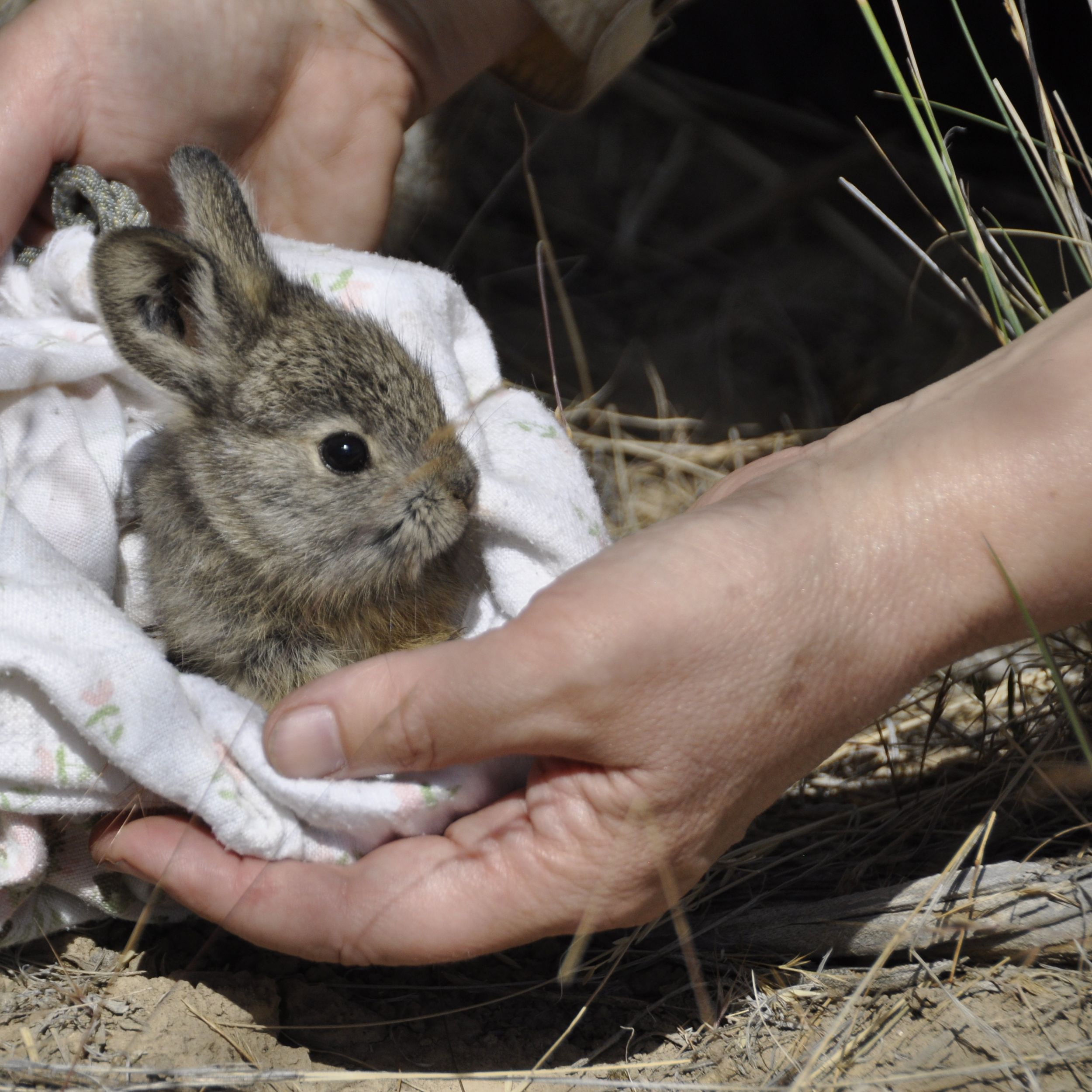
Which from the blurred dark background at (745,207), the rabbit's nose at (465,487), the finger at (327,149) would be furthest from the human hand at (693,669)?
the blurred dark background at (745,207)

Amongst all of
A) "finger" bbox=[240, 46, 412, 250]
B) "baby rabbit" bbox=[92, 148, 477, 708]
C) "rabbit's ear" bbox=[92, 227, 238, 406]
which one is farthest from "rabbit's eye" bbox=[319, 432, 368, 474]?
"finger" bbox=[240, 46, 412, 250]

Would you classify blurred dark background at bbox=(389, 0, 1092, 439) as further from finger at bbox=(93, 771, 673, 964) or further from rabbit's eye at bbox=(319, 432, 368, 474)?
finger at bbox=(93, 771, 673, 964)

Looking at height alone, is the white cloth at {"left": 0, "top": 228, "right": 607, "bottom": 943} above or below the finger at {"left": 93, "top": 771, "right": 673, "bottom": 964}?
above

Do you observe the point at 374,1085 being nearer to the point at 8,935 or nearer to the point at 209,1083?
the point at 209,1083

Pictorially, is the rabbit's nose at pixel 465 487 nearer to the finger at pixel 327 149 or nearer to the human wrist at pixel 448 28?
the finger at pixel 327 149

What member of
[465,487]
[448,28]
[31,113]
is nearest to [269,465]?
[465,487]

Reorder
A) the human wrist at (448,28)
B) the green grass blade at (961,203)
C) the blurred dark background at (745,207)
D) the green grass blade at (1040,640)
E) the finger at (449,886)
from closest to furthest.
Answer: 1. the green grass blade at (1040,640)
2. the finger at (449,886)
3. the green grass blade at (961,203)
4. the human wrist at (448,28)
5. the blurred dark background at (745,207)
